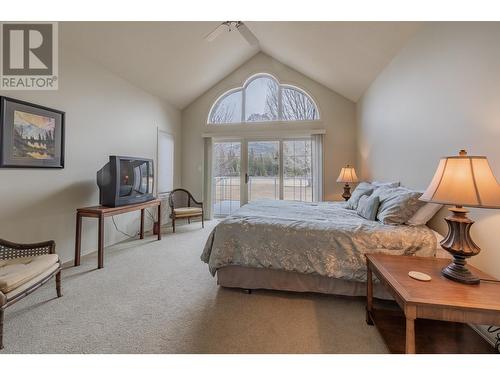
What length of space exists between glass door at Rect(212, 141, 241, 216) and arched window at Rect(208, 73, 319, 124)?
0.61 m

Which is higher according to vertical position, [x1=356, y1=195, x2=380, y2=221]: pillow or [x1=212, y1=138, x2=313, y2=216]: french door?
[x1=212, y1=138, x2=313, y2=216]: french door

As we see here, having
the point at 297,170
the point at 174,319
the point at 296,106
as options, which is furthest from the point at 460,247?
the point at 296,106

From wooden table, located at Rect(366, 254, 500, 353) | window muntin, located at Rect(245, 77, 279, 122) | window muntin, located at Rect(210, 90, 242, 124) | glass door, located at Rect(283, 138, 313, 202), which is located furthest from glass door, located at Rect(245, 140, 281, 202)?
wooden table, located at Rect(366, 254, 500, 353)

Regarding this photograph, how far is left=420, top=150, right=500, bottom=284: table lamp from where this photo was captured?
1.16 metres

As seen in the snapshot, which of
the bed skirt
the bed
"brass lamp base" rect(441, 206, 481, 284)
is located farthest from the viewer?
the bed skirt

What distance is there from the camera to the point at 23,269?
166cm

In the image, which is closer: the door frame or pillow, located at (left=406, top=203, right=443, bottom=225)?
pillow, located at (left=406, top=203, right=443, bottom=225)

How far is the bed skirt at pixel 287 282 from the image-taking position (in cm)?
192

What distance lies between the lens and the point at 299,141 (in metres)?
4.92

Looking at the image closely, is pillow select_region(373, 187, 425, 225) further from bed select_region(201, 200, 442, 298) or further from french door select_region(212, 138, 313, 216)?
french door select_region(212, 138, 313, 216)

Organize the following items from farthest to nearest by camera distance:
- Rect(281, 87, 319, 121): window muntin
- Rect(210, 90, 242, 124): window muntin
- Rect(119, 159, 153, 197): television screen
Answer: Rect(210, 90, 242, 124): window muntin → Rect(281, 87, 319, 121): window muntin → Rect(119, 159, 153, 197): television screen

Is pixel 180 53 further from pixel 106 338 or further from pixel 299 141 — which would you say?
pixel 106 338

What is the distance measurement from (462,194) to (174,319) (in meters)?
2.02
